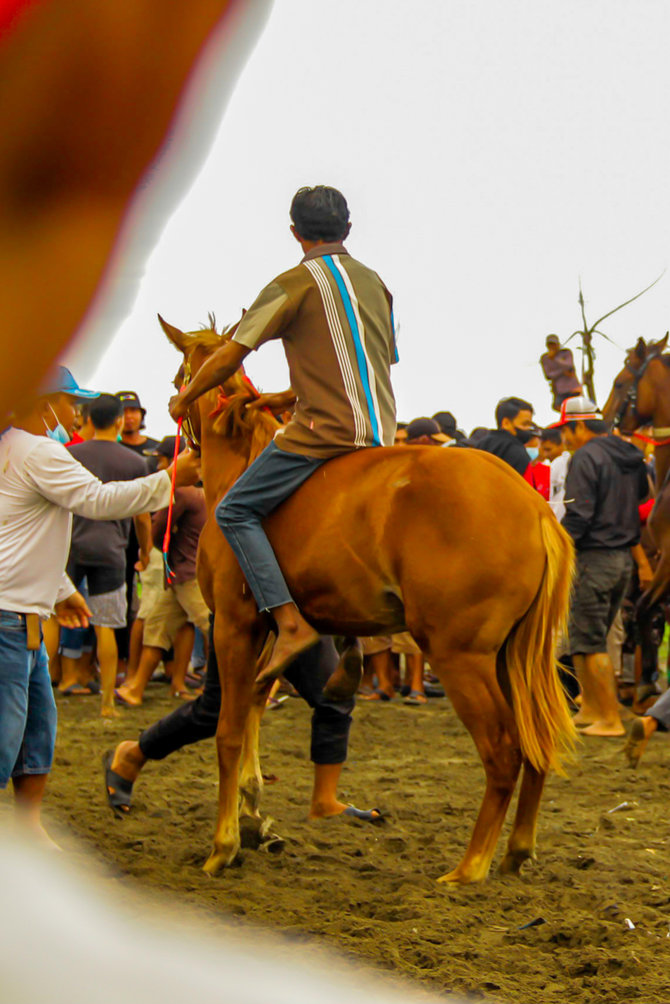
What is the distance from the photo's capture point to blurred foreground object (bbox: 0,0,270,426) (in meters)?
0.34

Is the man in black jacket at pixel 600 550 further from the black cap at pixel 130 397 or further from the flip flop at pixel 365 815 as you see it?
the black cap at pixel 130 397

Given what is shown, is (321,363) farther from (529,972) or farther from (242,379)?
(529,972)

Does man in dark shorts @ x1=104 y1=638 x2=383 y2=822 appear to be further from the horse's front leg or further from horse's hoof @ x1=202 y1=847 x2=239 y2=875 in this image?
horse's hoof @ x1=202 y1=847 x2=239 y2=875

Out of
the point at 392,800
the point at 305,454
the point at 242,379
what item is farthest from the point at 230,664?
the point at 392,800

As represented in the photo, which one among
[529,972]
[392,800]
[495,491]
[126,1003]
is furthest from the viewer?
[392,800]

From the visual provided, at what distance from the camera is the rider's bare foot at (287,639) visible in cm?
447

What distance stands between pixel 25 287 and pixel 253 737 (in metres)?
5.15

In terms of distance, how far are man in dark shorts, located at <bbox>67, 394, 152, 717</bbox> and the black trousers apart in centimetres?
363

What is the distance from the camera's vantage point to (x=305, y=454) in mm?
4609

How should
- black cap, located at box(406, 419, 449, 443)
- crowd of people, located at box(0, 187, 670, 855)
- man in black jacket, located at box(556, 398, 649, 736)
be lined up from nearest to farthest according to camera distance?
crowd of people, located at box(0, 187, 670, 855) < man in black jacket, located at box(556, 398, 649, 736) < black cap, located at box(406, 419, 449, 443)

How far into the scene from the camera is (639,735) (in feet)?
20.2

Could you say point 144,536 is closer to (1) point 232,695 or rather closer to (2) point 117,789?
(2) point 117,789

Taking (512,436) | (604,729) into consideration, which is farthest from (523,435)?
(604,729)

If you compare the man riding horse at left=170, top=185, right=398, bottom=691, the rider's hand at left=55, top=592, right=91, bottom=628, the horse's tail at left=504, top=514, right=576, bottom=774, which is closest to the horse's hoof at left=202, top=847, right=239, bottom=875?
the man riding horse at left=170, top=185, right=398, bottom=691
